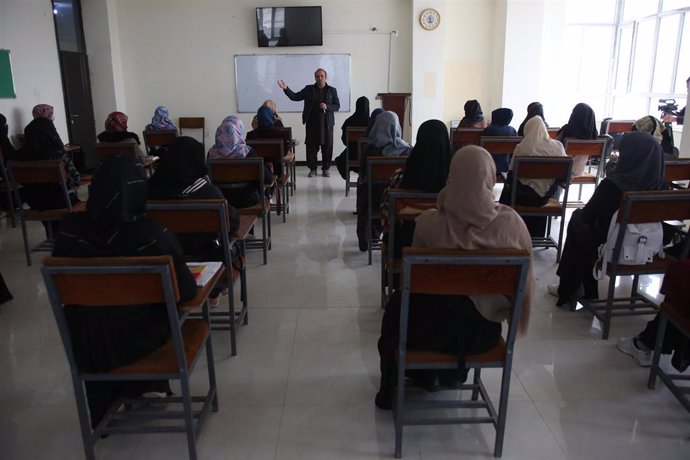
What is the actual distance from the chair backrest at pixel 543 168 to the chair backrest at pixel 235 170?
1.88 m

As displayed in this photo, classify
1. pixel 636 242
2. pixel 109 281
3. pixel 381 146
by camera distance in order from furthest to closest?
pixel 381 146 < pixel 636 242 < pixel 109 281

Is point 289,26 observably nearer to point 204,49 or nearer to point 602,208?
point 204,49

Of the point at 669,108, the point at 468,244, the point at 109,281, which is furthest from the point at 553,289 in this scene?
the point at 669,108

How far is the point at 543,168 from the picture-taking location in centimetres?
390

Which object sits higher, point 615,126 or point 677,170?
point 615,126

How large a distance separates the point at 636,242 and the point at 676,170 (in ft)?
5.14

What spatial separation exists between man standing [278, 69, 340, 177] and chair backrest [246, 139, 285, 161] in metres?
2.79

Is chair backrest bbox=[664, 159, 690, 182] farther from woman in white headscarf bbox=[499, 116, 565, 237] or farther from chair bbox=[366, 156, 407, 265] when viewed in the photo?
chair bbox=[366, 156, 407, 265]

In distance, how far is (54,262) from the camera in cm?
152

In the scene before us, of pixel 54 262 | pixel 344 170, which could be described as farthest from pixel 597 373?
pixel 344 170

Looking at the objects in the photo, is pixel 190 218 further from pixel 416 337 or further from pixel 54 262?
pixel 416 337

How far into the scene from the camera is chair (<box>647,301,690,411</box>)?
2047mm

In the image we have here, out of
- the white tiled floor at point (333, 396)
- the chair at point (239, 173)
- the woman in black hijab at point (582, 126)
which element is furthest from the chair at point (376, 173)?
the woman in black hijab at point (582, 126)

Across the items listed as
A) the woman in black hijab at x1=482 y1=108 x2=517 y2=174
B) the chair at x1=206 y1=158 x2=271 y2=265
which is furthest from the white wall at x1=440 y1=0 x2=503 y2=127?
the chair at x1=206 y1=158 x2=271 y2=265
